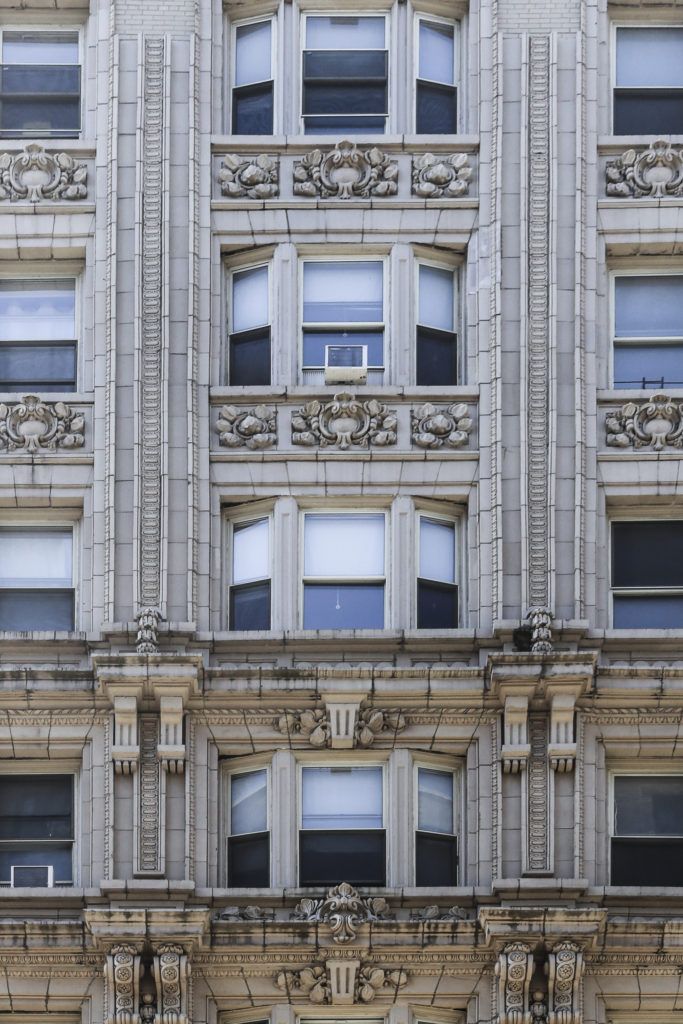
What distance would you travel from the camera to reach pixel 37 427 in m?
43.5

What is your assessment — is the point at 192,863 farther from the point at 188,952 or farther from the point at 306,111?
the point at 306,111

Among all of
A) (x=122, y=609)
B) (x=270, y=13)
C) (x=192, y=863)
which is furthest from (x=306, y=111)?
(x=192, y=863)

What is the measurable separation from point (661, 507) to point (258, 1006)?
8216 millimetres

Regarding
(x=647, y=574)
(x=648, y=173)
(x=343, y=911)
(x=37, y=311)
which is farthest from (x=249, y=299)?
(x=343, y=911)

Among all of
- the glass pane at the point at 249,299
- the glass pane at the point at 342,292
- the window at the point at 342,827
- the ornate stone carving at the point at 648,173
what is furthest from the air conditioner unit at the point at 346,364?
the window at the point at 342,827

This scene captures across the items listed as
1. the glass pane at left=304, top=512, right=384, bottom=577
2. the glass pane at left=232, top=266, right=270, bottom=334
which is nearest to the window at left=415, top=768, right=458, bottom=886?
the glass pane at left=304, top=512, right=384, bottom=577

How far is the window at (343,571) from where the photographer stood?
→ 4306 centimetres

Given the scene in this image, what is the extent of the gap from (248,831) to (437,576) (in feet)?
13.4

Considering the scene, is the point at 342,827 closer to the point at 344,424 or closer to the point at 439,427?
the point at 344,424

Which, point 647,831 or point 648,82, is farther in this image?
point 648,82

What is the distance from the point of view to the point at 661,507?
43.4 metres

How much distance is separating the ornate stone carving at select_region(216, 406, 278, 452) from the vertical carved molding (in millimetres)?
3288

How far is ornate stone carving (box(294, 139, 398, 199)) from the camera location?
145 ft

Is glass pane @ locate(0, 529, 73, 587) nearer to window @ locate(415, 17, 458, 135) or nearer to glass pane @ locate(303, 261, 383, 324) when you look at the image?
glass pane @ locate(303, 261, 383, 324)
